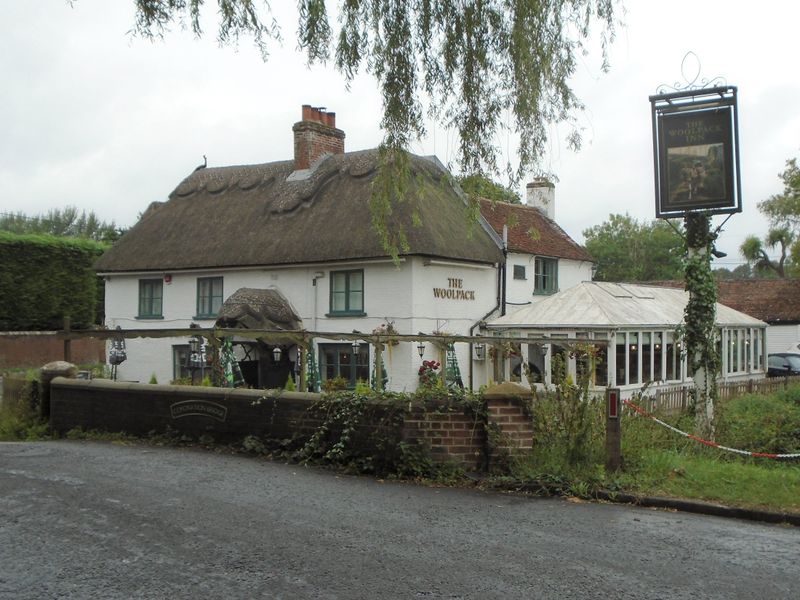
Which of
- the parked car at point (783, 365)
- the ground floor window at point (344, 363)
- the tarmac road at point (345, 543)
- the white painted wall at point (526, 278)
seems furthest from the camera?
the parked car at point (783, 365)

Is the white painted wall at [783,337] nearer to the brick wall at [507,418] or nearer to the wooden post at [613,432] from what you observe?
the wooden post at [613,432]

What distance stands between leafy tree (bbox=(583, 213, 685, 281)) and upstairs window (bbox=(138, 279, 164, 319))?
44830mm

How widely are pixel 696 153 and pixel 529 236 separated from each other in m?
12.7

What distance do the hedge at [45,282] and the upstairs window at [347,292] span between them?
45.9ft

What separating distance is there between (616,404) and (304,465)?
3864 mm

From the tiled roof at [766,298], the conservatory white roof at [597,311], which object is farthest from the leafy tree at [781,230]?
the conservatory white roof at [597,311]

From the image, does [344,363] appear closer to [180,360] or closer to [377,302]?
[377,302]

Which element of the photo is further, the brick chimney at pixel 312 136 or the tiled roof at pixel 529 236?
the brick chimney at pixel 312 136

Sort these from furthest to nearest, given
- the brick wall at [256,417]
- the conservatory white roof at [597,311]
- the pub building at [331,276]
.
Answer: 1. the pub building at [331,276]
2. the conservatory white roof at [597,311]
3. the brick wall at [256,417]

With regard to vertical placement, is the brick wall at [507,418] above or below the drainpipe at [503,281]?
below

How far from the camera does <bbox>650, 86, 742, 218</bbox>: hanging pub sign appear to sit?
13609mm

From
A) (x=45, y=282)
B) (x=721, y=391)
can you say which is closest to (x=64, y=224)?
(x=45, y=282)

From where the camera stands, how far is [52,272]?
109 feet

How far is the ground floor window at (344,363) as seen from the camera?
2336 cm
